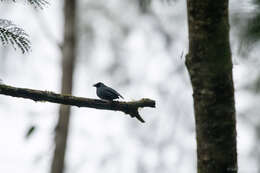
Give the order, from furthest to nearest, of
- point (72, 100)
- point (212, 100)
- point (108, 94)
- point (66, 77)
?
1. point (66, 77)
2. point (108, 94)
3. point (72, 100)
4. point (212, 100)

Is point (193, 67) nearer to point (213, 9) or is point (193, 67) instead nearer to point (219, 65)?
point (213, 9)

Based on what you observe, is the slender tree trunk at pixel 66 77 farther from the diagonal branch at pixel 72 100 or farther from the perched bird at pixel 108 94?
the diagonal branch at pixel 72 100

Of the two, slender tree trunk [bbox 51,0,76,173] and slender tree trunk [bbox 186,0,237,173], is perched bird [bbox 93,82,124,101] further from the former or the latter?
slender tree trunk [bbox 51,0,76,173]

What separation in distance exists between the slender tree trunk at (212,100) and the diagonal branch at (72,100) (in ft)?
2.55

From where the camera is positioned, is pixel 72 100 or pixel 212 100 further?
pixel 72 100

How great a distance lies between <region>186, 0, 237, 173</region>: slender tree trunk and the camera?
190 centimetres

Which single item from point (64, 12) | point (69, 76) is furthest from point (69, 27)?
point (69, 76)

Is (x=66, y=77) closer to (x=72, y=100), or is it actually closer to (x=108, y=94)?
(x=108, y=94)

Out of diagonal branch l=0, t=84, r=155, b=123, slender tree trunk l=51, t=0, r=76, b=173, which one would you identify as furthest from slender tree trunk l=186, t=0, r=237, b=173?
slender tree trunk l=51, t=0, r=76, b=173

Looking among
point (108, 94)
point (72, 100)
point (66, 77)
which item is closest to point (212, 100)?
point (72, 100)

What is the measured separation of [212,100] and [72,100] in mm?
941

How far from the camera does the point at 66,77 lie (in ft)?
25.2

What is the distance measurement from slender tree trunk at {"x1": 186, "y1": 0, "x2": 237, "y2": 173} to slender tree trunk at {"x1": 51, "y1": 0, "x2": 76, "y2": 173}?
5369 mm

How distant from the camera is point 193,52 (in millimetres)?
2039
